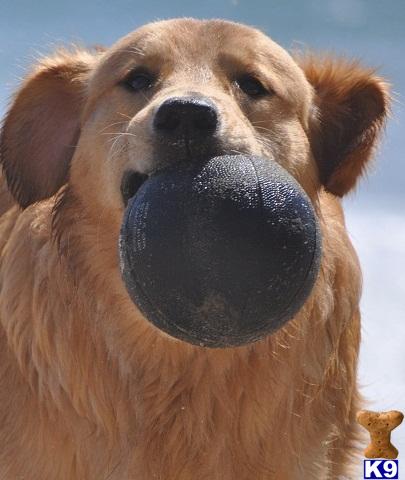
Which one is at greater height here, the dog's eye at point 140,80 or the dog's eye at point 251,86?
the dog's eye at point 140,80

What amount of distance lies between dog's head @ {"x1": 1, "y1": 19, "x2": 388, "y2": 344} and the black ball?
0.62 feet

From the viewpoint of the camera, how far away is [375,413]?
4.25 metres

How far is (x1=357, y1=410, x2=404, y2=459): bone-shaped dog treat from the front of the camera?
425 cm

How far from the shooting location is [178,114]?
3.08m

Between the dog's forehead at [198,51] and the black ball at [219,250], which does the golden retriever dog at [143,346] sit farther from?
the black ball at [219,250]

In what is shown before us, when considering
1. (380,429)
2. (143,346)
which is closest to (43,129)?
(143,346)

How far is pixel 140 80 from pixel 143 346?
115 centimetres

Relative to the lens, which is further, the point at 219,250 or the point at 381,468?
the point at 381,468

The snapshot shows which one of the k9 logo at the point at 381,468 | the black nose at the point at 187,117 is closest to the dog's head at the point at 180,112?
the black nose at the point at 187,117

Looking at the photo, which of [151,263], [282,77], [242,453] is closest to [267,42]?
[282,77]

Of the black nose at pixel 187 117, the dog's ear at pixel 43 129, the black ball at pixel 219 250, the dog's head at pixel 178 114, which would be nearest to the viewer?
the black ball at pixel 219 250

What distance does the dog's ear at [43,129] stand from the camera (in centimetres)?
409

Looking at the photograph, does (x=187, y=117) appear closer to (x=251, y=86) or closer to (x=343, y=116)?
(x=251, y=86)

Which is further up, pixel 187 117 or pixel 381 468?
pixel 187 117
